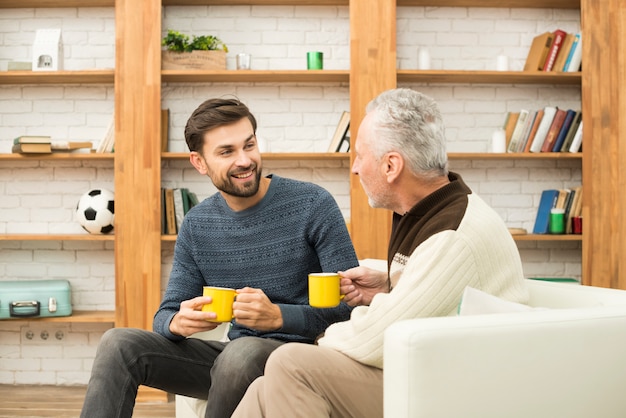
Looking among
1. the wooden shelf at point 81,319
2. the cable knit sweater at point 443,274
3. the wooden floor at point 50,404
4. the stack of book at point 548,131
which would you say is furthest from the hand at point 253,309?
the stack of book at point 548,131

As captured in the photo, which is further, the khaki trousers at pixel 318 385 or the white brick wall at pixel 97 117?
the white brick wall at pixel 97 117

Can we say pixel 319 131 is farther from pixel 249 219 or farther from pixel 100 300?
pixel 249 219

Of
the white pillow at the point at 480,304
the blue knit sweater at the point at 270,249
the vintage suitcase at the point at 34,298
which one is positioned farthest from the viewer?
the vintage suitcase at the point at 34,298

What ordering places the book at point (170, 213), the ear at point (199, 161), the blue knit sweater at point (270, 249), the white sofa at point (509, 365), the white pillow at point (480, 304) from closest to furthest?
the white sofa at point (509, 365) < the white pillow at point (480, 304) < the blue knit sweater at point (270, 249) < the ear at point (199, 161) < the book at point (170, 213)

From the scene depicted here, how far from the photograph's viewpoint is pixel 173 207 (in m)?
3.87

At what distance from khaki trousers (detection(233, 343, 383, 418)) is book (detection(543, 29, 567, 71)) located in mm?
2952

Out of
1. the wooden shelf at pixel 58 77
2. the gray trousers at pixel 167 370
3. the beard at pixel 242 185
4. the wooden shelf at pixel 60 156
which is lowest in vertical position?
the gray trousers at pixel 167 370

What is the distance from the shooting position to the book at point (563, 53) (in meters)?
3.95

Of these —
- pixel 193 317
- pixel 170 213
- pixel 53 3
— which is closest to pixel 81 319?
pixel 170 213

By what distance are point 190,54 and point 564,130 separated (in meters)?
2.10

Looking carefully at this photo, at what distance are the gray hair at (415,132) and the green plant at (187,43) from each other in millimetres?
2363

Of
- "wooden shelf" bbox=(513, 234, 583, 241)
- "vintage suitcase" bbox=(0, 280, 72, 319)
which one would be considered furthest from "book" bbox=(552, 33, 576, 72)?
"vintage suitcase" bbox=(0, 280, 72, 319)

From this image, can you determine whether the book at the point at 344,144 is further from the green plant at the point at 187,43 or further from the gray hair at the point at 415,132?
the gray hair at the point at 415,132

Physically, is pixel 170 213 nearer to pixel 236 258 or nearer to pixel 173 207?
pixel 173 207
